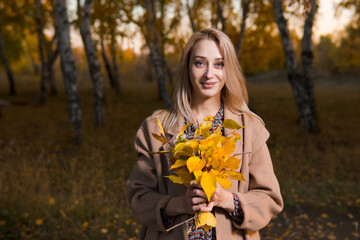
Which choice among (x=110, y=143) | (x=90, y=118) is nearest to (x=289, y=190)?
(x=110, y=143)

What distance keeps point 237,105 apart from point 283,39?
7.37 metres

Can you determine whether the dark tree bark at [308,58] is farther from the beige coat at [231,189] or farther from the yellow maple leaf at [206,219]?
the yellow maple leaf at [206,219]

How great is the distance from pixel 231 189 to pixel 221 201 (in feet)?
0.67

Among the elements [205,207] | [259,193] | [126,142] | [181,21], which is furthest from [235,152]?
[181,21]

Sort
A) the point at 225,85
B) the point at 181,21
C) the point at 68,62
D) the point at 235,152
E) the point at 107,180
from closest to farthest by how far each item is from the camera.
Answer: the point at 235,152 → the point at 225,85 → the point at 107,180 → the point at 68,62 → the point at 181,21

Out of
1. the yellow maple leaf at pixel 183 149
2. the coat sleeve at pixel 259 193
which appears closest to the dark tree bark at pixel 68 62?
the coat sleeve at pixel 259 193

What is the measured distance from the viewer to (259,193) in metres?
1.65

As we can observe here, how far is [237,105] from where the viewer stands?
1807 mm

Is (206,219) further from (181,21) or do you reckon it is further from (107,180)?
(181,21)

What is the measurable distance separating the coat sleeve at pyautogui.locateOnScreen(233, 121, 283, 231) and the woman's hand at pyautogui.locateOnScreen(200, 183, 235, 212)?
7 centimetres

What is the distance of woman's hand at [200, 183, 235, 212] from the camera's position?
4.45 ft

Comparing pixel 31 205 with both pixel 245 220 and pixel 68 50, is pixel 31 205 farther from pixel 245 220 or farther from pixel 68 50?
pixel 68 50

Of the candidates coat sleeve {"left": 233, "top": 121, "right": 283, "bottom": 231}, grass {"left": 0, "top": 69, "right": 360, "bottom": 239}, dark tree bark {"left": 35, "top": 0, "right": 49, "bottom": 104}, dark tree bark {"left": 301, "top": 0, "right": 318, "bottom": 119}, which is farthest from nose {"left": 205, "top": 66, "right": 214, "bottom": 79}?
dark tree bark {"left": 35, "top": 0, "right": 49, "bottom": 104}

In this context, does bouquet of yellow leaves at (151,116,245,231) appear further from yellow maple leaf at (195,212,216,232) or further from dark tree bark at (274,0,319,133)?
dark tree bark at (274,0,319,133)
